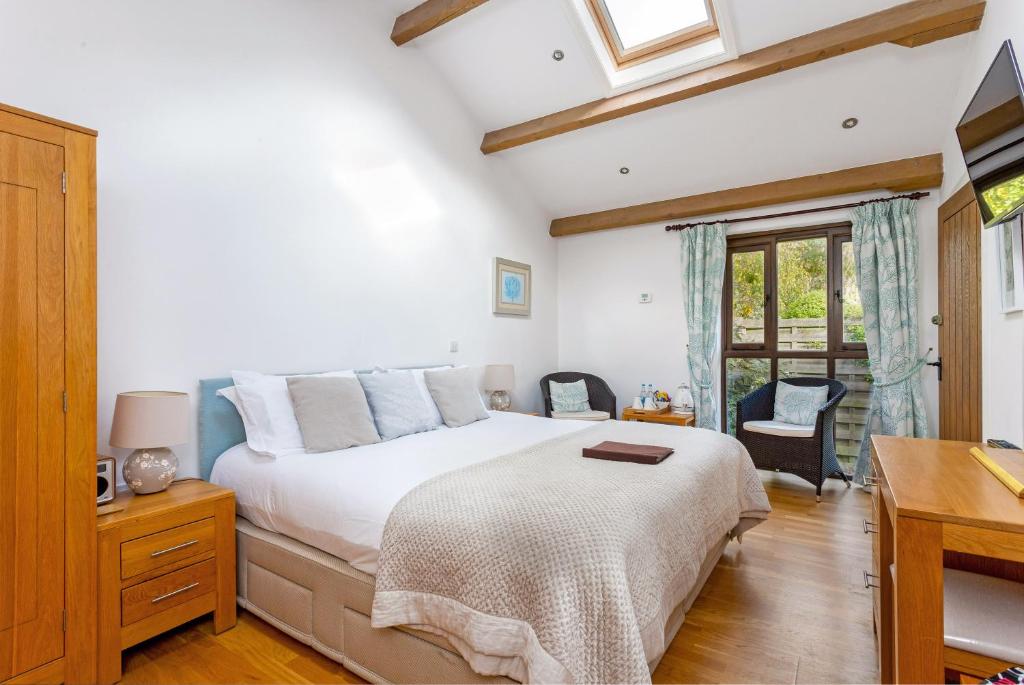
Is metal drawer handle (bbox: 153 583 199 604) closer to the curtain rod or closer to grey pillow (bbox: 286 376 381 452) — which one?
grey pillow (bbox: 286 376 381 452)

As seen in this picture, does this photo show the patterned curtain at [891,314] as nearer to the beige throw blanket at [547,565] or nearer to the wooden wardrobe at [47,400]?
the beige throw blanket at [547,565]

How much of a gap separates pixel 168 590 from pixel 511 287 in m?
3.56

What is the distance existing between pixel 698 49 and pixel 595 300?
8.52 ft

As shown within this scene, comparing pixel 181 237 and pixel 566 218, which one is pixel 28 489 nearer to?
pixel 181 237

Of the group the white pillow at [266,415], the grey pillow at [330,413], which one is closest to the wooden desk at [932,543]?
the grey pillow at [330,413]

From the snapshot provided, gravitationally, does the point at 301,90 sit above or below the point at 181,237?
above

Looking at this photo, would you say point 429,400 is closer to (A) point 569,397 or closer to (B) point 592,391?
(A) point 569,397

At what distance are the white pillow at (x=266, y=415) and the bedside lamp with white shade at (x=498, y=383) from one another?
1993 millimetres

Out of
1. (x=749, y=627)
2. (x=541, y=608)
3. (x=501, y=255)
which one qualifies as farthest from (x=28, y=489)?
(x=501, y=255)

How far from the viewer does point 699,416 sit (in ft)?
15.5

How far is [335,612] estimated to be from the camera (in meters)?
1.79

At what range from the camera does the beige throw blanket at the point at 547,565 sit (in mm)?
1240

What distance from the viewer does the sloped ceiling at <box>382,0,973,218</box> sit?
312 centimetres

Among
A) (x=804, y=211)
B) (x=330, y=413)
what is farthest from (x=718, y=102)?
(x=330, y=413)
